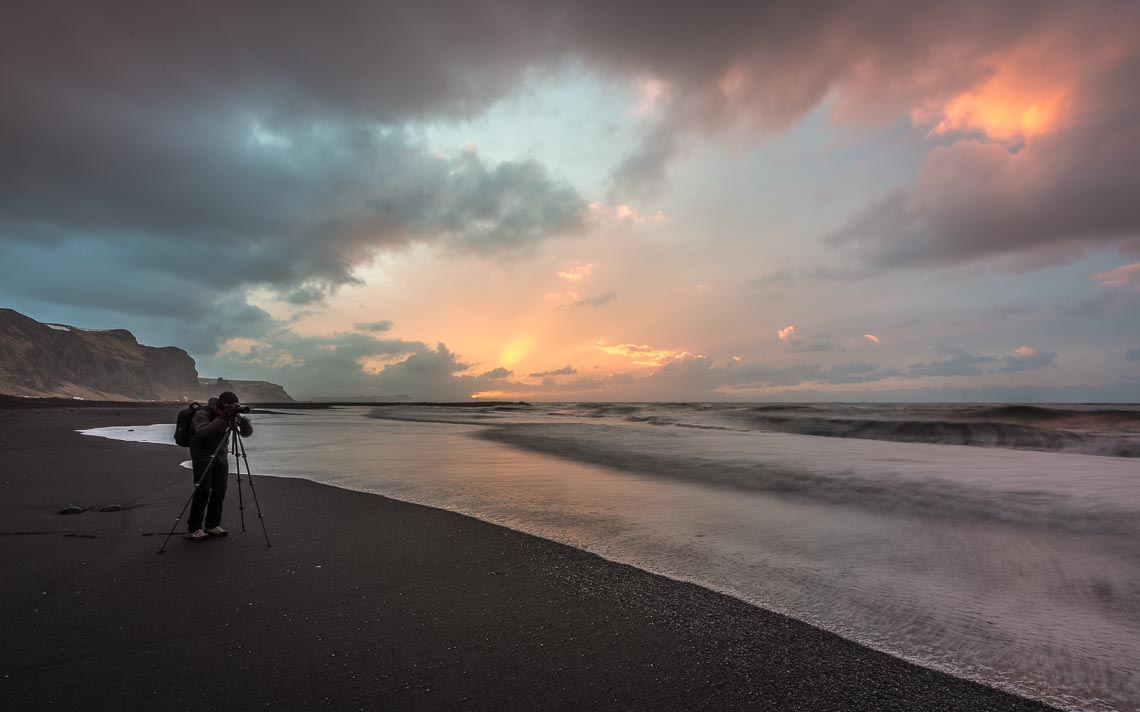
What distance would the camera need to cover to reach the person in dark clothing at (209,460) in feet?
24.7

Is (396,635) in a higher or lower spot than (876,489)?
higher

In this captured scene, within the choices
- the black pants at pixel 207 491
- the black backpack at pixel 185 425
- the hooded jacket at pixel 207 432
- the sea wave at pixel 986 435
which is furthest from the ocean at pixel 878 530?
the sea wave at pixel 986 435

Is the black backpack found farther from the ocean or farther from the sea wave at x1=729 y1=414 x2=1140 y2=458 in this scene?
the sea wave at x1=729 y1=414 x2=1140 y2=458

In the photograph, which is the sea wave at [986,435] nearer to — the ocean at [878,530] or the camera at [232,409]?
the ocean at [878,530]

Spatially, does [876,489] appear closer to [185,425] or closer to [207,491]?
[207,491]

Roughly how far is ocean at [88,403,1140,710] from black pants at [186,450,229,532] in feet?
3.44

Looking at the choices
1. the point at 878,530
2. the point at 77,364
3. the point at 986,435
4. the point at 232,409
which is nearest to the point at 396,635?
the point at 232,409

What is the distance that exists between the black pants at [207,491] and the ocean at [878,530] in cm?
105

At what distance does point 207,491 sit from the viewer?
25.2 ft

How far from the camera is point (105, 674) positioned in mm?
3705

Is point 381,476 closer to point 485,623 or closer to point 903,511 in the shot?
point 485,623

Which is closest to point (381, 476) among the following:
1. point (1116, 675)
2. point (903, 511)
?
point (903, 511)

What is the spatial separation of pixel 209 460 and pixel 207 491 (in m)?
0.49

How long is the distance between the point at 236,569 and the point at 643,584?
4.98m
